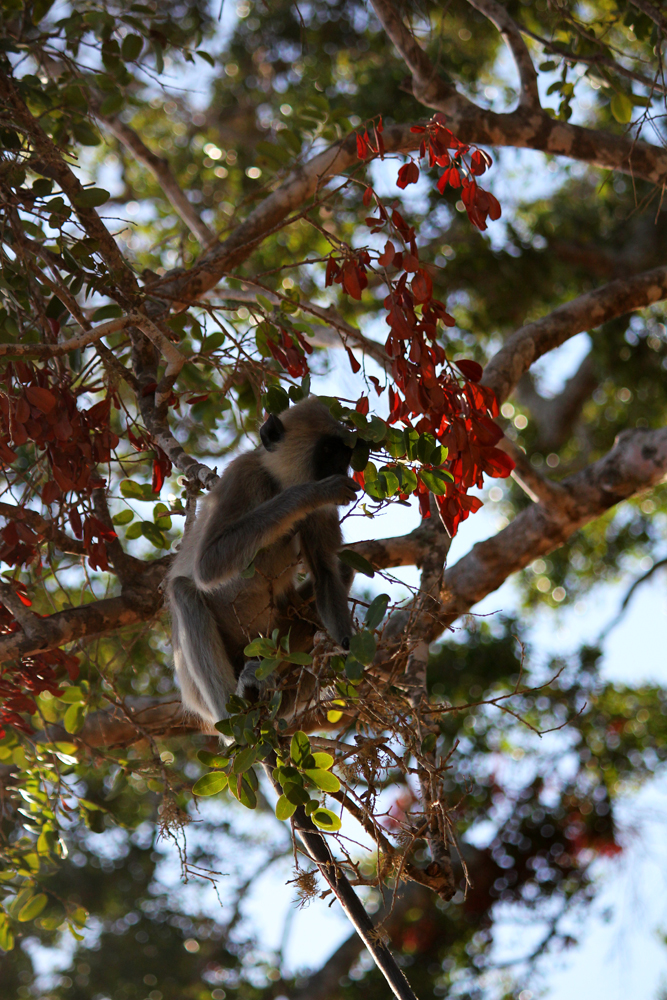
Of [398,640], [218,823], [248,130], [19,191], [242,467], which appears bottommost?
[398,640]

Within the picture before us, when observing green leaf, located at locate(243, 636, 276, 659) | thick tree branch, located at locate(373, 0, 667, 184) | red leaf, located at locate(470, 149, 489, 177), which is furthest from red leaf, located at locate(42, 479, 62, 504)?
thick tree branch, located at locate(373, 0, 667, 184)

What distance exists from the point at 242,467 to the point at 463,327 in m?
5.50

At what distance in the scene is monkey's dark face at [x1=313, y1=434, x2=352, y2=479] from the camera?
291cm

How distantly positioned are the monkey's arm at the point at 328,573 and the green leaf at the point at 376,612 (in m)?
1.08

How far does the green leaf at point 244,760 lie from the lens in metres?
2.03

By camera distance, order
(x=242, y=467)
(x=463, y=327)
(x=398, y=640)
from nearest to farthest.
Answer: (x=398, y=640) < (x=242, y=467) < (x=463, y=327)

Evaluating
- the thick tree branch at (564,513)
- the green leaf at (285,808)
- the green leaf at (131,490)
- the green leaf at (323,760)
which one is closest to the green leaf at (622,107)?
the thick tree branch at (564,513)

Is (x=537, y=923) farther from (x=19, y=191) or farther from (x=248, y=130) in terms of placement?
(x=248, y=130)

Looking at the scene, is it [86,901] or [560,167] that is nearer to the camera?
[86,901]

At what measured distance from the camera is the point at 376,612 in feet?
6.39

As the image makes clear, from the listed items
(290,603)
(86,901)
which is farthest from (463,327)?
(86,901)

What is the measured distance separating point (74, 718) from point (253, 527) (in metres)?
1.29

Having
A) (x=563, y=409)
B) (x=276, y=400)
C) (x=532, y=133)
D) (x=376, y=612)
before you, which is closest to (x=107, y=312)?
(x=276, y=400)

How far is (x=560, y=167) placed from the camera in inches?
367
